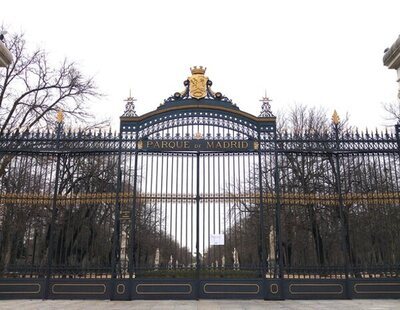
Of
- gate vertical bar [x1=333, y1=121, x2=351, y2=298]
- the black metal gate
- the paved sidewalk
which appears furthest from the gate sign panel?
the paved sidewalk

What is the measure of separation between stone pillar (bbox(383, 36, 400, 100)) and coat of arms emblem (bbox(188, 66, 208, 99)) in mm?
5973

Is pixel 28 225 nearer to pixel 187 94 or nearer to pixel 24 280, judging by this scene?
pixel 24 280

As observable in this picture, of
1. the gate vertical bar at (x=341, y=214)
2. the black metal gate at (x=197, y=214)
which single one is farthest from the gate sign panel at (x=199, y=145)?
the gate vertical bar at (x=341, y=214)

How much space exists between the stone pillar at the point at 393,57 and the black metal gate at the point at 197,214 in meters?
4.36

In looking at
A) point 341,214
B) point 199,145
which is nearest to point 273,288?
point 341,214

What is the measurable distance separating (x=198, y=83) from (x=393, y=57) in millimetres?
6420

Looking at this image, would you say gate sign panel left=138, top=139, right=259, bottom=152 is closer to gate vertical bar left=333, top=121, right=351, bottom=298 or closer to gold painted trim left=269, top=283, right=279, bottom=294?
gate vertical bar left=333, top=121, right=351, bottom=298

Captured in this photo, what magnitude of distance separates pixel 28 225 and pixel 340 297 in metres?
10.3

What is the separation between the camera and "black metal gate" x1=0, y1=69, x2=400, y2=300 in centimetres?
1205

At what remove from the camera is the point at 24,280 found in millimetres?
12070

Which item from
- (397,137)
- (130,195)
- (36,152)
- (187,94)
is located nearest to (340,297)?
(397,137)

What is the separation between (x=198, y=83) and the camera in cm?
1337

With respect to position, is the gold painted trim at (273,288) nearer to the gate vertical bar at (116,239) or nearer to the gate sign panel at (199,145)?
the gate sign panel at (199,145)

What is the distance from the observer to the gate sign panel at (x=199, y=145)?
12.9 m
